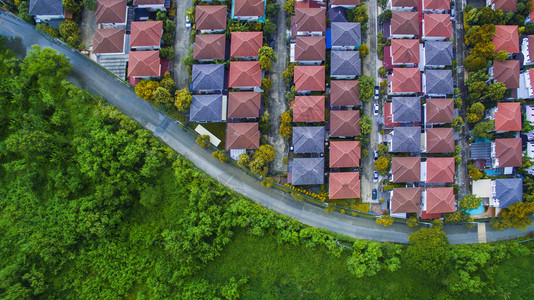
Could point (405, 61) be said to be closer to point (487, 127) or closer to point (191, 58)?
point (487, 127)

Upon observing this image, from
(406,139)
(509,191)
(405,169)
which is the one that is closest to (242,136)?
(406,139)

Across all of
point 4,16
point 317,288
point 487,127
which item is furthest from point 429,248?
point 4,16

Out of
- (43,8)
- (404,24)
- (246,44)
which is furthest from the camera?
(43,8)

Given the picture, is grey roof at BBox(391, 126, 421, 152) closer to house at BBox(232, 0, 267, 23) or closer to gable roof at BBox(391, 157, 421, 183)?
gable roof at BBox(391, 157, 421, 183)

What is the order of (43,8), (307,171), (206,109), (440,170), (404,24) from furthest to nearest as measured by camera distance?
(43,8) < (404,24) < (206,109) < (440,170) < (307,171)

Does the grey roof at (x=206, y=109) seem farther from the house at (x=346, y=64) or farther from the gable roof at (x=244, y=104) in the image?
the house at (x=346, y=64)

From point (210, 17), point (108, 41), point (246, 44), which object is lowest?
point (108, 41)

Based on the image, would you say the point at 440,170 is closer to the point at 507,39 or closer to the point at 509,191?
the point at 509,191

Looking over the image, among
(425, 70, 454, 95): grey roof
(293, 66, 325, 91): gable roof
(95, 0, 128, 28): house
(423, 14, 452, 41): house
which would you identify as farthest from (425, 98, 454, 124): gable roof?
(95, 0, 128, 28): house
